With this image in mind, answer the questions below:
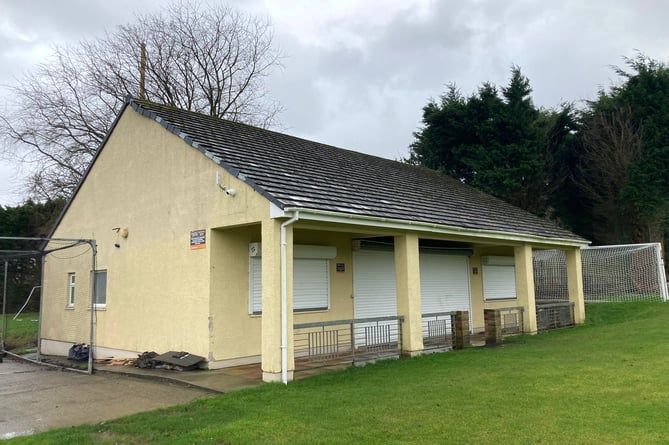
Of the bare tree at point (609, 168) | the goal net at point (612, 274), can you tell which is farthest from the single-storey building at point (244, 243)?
the bare tree at point (609, 168)

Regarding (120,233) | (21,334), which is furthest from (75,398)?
(21,334)

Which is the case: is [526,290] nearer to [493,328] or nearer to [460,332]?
[493,328]

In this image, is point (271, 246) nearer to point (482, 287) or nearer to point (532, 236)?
point (532, 236)

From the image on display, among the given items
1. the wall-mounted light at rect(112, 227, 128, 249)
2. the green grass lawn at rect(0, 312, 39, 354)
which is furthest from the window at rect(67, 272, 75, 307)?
the wall-mounted light at rect(112, 227, 128, 249)

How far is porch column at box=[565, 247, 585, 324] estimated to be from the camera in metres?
16.8

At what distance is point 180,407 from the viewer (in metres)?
6.87

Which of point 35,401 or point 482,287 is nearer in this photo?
point 35,401

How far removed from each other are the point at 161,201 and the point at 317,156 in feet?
14.7

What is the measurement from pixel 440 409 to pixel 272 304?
339 cm

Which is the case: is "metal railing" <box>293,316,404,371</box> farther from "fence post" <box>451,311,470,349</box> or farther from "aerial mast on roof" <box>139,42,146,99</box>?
"aerial mast on roof" <box>139,42,146,99</box>

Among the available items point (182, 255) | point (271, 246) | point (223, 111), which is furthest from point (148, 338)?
point (223, 111)

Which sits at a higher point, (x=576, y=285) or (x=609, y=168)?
(x=609, y=168)

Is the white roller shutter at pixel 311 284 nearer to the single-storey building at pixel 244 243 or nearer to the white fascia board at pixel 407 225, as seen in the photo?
the single-storey building at pixel 244 243

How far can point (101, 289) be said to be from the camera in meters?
13.7
